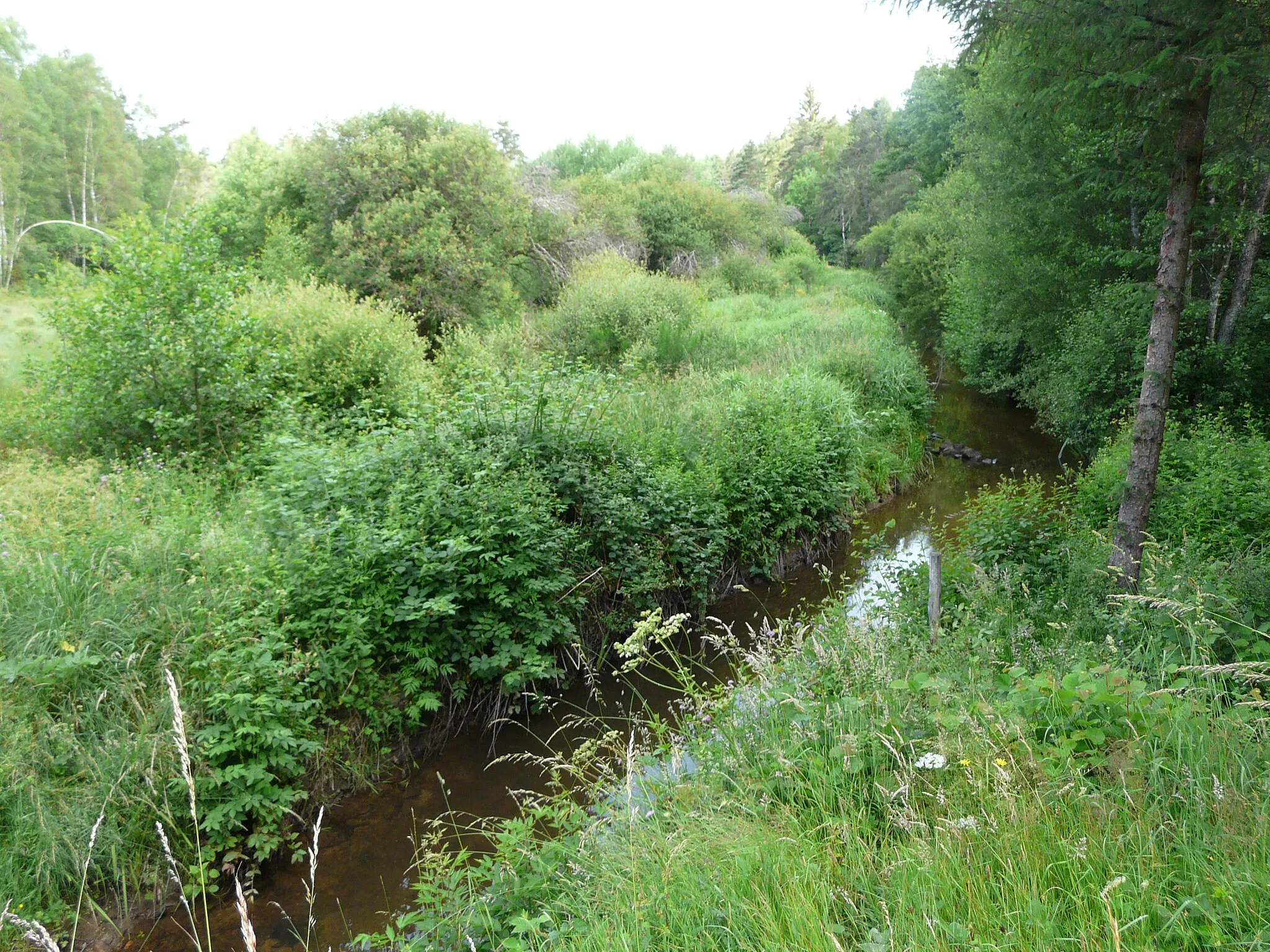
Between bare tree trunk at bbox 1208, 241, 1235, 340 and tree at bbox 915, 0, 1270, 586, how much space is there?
5.83 metres

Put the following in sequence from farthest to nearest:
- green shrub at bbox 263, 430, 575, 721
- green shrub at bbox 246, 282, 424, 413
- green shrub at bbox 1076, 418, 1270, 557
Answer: green shrub at bbox 246, 282, 424, 413 < green shrub at bbox 1076, 418, 1270, 557 < green shrub at bbox 263, 430, 575, 721

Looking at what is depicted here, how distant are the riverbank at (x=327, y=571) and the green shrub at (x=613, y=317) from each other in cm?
457

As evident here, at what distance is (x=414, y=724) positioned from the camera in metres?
5.59

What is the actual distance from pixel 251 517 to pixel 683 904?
5.39 metres

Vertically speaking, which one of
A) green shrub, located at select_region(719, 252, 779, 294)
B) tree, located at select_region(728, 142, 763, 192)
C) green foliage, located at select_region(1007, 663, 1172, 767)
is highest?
tree, located at select_region(728, 142, 763, 192)

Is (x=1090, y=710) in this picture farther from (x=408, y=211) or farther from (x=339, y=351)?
(x=408, y=211)

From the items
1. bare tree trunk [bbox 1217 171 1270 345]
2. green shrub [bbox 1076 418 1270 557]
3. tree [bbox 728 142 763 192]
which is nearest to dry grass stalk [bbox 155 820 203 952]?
green shrub [bbox 1076 418 1270 557]

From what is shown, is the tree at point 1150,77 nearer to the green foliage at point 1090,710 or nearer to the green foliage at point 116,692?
the green foliage at point 1090,710

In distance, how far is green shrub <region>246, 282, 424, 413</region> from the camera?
10.4m

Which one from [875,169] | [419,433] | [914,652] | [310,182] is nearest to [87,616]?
[419,433]

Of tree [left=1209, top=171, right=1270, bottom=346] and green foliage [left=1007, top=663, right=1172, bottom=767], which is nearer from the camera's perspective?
green foliage [left=1007, top=663, right=1172, bottom=767]

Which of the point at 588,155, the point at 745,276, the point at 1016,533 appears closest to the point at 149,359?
the point at 1016,533

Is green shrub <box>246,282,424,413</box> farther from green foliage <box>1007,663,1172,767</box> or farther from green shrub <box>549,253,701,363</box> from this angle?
green foliage <box>1007,663,1172,767</box>

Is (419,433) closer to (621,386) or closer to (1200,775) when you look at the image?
(621,386)
